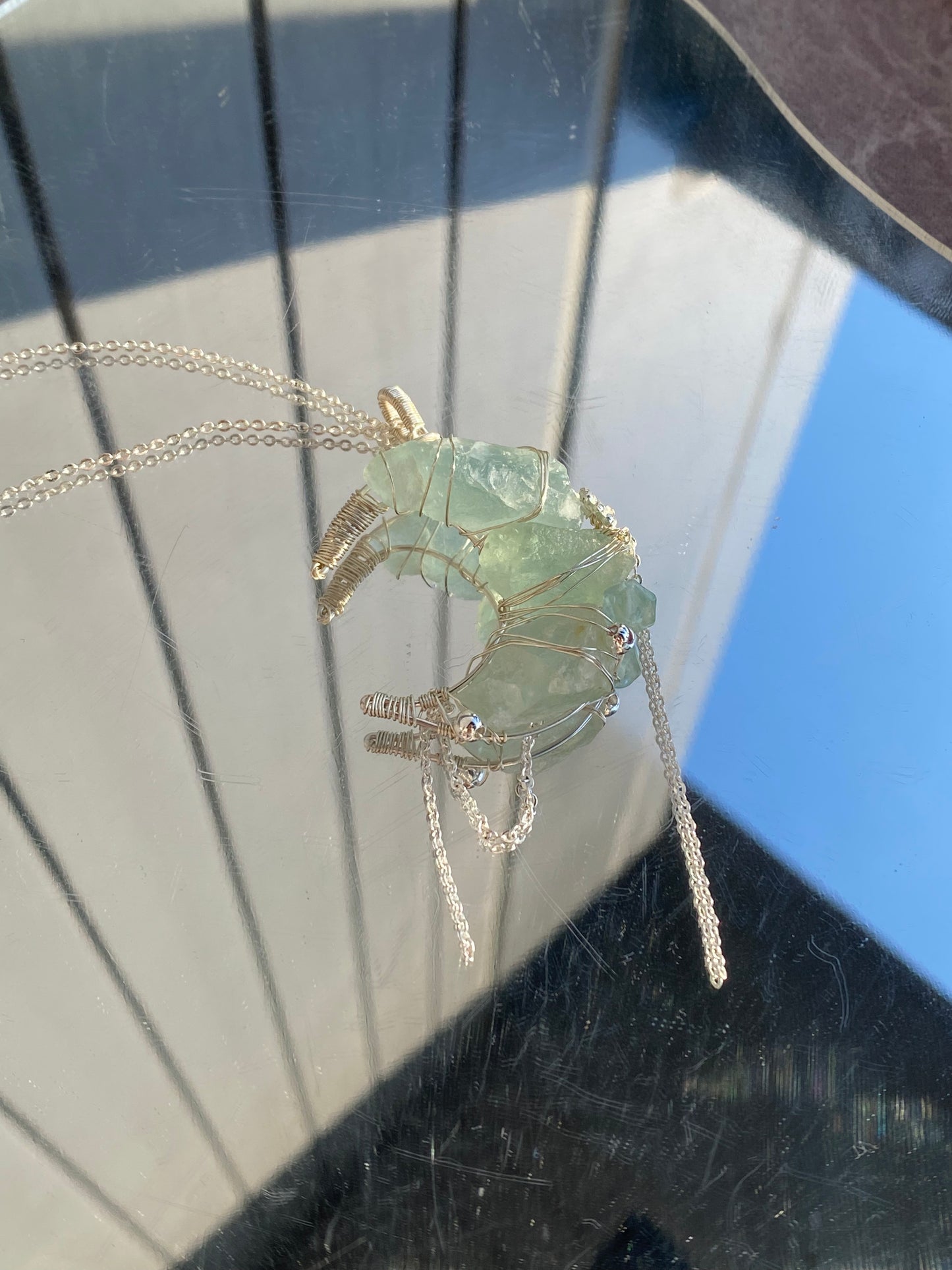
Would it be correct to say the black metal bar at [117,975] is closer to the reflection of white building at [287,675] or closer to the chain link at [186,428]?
the reflection of white building at [287,675]

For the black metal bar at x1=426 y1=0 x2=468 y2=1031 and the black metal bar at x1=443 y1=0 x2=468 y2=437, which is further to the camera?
the black metal bar at x1=443 y1=0 x2=468 y2=437

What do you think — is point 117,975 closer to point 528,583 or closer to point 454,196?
point 528,583

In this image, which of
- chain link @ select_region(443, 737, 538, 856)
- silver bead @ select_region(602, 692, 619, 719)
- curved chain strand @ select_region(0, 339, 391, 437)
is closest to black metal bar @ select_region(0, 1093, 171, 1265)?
chain link @ select_region(443, 737, 538, 856)

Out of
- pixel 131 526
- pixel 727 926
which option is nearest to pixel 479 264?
pixel 131 526

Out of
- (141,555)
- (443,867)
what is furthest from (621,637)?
(141,555)

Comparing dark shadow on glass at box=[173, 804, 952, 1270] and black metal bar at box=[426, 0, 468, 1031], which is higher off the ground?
black metal bar at box=[426, 0, 468, 1031]

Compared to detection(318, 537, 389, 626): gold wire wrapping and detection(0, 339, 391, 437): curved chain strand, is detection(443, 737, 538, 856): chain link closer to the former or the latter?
detection(318, 537, 389, 626): gold wire wrapping

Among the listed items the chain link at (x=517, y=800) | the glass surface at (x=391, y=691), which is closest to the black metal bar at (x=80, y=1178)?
the glass surface at (x=391, y=691)
